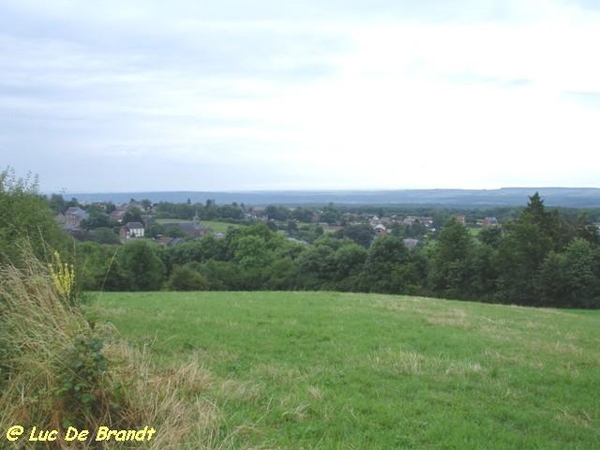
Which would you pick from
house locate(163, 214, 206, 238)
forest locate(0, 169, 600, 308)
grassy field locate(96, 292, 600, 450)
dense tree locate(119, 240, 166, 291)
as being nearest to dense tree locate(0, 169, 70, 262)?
grassy field locate(96, 292, 600, 450)

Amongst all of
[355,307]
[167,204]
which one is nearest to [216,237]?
[167,204]

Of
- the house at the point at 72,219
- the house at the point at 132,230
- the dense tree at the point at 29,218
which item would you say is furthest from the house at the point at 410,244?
the dense tree at the point at 29,218

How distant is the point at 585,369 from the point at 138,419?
8.12 metres

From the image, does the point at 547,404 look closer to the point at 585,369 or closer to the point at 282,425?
the point at 585,369

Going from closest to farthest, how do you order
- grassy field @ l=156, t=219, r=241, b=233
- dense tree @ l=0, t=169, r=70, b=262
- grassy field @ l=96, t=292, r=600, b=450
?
1. grassy field @ l=96, t=292, r=600, b=450
2. dense tree @ l=0, t=169, r=70, b=262
3. grassy field @ l=156, t=219, r=241, b=233

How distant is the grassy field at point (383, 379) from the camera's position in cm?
591

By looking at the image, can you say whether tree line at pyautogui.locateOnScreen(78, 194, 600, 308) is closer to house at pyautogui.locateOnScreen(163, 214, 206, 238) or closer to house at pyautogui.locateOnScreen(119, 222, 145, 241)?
house at pyautogui.locateOnScreen(119, 222, 145, 241)

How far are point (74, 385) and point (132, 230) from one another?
8948 cm

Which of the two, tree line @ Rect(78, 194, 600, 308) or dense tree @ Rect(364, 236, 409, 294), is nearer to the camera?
tree line @ Rect(78, 194, 600, 308)

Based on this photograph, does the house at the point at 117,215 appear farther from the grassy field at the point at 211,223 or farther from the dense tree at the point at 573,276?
the dense tree at the point at 573,276

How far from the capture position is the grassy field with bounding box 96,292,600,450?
5906 millimetres

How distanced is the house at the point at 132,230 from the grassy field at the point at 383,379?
7325 cm

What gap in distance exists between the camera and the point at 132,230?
90438 millimetres

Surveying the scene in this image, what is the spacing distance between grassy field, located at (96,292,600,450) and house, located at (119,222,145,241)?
7325cm
